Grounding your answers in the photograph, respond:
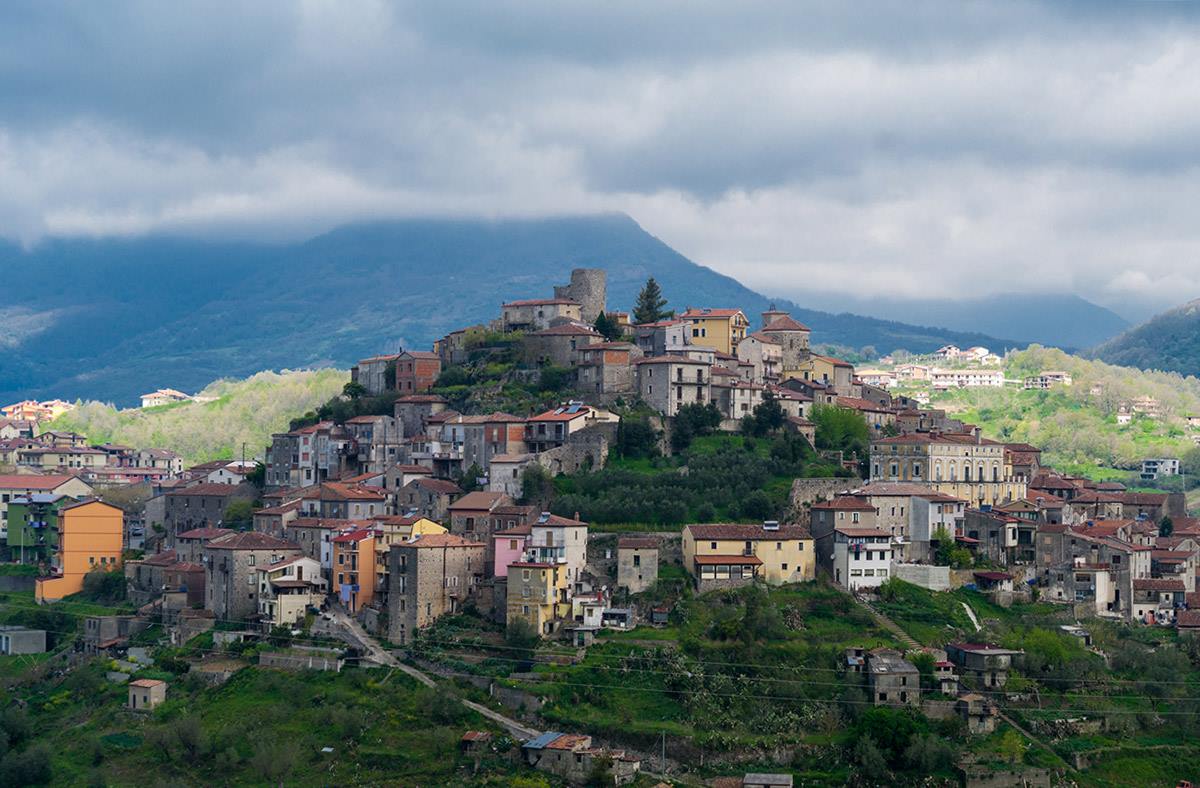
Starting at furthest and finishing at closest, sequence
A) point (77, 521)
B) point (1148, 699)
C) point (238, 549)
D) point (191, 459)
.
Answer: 1. point (191, 459)
2. point (77, 521)
3. point (238, 549)
4. point (1148, 699)

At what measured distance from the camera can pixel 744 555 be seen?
58.2m

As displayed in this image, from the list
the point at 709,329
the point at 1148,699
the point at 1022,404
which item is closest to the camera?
the point at 1148,699

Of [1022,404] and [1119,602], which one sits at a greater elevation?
[1022,404]

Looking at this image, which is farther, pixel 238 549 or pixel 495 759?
pixel 238 549

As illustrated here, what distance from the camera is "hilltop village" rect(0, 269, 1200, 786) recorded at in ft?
176

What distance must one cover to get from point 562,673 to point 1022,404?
89120 mm

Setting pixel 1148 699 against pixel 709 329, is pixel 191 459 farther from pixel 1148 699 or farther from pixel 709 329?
pixel 1148 699

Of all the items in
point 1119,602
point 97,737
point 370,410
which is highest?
point 370,410

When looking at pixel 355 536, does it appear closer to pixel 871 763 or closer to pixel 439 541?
pixel 439 541

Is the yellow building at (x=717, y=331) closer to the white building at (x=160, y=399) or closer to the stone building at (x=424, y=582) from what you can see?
the stone building at (x=424, y=582)

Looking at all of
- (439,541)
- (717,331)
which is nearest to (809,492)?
(439,541)

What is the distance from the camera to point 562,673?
53.3m

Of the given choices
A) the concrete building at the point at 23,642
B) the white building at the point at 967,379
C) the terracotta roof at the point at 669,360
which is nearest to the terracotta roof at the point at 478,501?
the terracotta roof at the point at 669,360

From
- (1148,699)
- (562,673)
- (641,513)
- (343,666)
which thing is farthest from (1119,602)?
(343,666)
